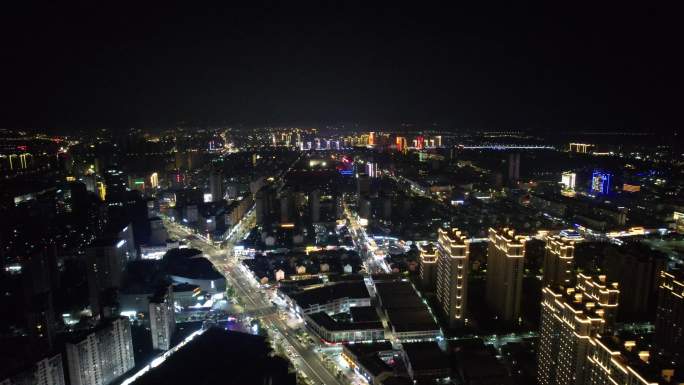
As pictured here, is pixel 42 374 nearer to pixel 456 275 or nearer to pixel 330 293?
pixel 330 293

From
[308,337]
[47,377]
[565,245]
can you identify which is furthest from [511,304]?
[47,377]

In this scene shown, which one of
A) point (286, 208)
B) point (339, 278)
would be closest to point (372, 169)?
point (286, 208)

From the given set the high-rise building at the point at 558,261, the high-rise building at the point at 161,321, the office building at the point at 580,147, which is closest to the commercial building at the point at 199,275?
the high-rise building at the point at 161,321

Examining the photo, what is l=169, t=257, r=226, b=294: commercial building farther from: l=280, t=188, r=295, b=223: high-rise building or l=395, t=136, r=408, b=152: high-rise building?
l=395, t=136, r=408, b=152: high-rise building

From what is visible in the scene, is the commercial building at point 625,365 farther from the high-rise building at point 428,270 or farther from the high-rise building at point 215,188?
the high-rise building at point 215,188

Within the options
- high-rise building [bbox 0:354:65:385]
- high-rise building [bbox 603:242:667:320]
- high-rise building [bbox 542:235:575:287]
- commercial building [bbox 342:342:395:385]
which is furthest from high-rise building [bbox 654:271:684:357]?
high-rise building [bbox 0:354:65:385]

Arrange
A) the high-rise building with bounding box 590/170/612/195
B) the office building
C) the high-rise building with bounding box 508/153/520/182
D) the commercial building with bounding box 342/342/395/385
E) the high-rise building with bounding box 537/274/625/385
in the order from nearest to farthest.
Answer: the high-rise building with bounding box 537/274/625/385, the commercial building with bounding box 342/342/395/385, the high-rise building with bounding box 590/170/612/195, the high-rise building with bounding box 508/153/520/182, the office building
